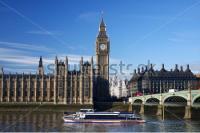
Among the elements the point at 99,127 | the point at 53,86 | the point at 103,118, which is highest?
the point at 53,86

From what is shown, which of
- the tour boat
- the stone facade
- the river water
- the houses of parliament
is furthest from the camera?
the stone facade

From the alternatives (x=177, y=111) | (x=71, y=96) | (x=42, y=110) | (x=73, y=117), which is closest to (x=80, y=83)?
(x=71, y=96)

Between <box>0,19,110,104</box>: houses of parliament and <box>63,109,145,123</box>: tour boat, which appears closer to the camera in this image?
<box>63,109,145,123</box>: tour boat

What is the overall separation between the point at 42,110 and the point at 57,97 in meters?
9.98

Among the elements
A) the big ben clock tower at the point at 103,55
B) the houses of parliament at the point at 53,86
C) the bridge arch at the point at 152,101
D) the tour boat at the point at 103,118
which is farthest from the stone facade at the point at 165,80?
the tour boat at the point at 103,118

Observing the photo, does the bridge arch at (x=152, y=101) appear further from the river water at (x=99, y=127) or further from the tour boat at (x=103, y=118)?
the river water at (x=99, y=127)

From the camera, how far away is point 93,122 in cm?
7600

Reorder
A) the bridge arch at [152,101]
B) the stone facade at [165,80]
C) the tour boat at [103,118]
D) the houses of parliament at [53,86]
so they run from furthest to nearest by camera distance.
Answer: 1. the stone facade at [165,80]
2. the bridge arch at [152,101]
3. the houses of parliament at [53,86]
4. the tour boat at [103,118]

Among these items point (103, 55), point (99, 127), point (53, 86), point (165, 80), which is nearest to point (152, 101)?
point (53, 86)

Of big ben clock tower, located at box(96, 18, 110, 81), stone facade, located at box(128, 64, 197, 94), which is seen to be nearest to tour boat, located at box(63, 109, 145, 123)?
big ben clock tower, located at box(96, 18, 110, 81)

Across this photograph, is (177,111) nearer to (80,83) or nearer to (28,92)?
(80,83)

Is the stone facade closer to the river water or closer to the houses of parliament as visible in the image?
the houses of parliament

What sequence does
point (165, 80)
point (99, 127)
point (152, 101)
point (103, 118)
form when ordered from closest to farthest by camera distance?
point (99, 127), point (103, 118), point (152, 101), point (165, 80)

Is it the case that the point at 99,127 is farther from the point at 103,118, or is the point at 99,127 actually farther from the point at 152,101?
the point at 152,101
